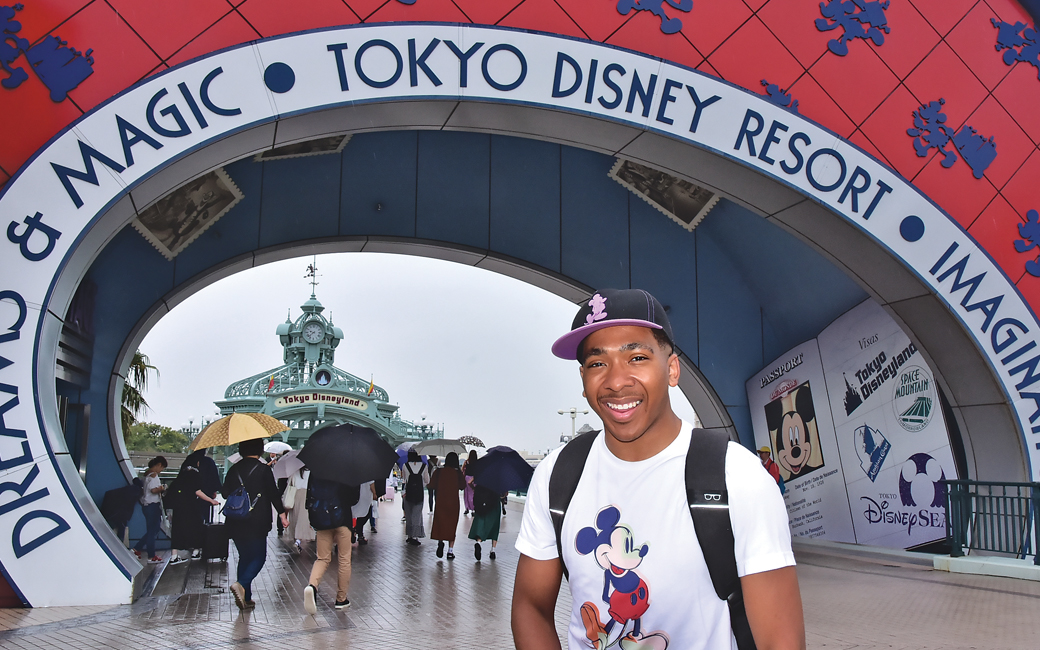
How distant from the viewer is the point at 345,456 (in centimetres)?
724

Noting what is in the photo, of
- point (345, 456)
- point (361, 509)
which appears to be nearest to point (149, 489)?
point (361, 509)

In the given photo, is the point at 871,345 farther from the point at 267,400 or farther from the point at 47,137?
the point at 267,400

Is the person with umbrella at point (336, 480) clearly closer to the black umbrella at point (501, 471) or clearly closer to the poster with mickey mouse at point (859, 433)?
the black umbrella at point (501, 471)

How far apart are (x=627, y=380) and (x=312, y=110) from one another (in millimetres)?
6542

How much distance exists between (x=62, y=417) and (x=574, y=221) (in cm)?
849

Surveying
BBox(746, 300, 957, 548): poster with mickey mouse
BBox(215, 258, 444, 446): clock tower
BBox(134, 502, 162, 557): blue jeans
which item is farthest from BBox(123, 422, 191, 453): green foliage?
BBox(746, 300, 957, 548): poster with mickey mouse

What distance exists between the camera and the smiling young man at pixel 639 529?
195cm

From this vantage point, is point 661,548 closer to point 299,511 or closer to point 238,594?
point 238,594

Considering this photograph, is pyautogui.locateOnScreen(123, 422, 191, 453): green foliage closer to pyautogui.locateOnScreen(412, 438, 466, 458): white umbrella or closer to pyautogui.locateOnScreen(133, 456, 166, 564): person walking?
pyautogui.locateOnScreen(412, 438, 466, 458): white umbrella

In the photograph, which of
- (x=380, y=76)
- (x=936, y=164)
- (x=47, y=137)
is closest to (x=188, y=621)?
(x=47, y=137)

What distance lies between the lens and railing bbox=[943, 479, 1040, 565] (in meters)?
9.72

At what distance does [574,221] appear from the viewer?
47.6 ft

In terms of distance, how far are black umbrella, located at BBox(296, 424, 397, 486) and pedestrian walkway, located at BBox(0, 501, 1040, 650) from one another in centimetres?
120

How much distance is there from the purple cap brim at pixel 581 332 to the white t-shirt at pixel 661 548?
310 millimetres
